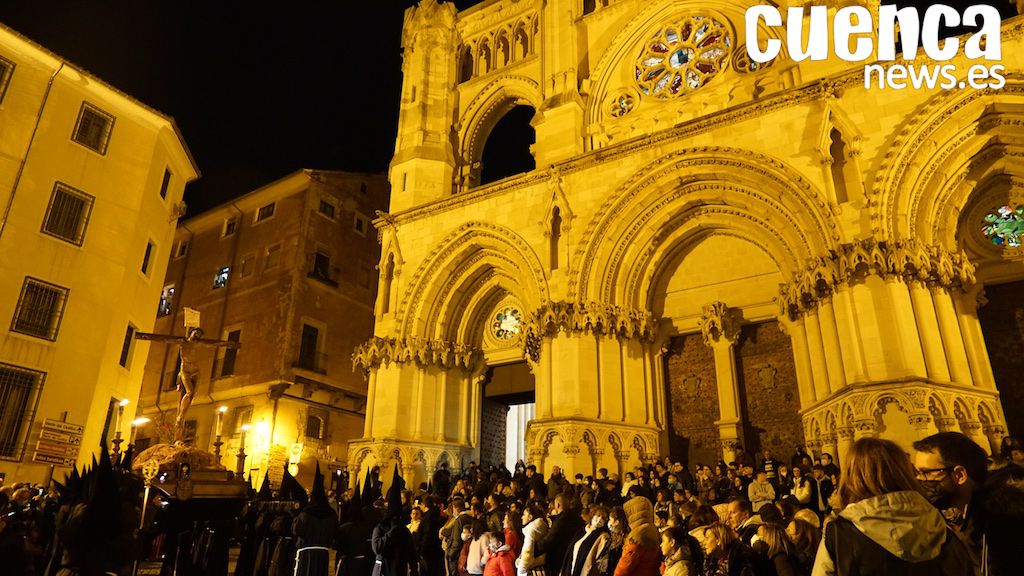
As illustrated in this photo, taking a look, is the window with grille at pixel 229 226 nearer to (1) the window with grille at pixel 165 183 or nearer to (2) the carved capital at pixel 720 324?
(1) the window with grille at pixel 165 183

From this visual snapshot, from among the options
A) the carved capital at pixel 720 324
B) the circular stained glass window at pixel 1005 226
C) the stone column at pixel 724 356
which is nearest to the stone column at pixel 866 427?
the stone column at pixel 724 356

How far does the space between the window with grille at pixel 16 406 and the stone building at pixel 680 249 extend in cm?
789

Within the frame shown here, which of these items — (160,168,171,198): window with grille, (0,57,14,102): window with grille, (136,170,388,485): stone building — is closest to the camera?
(0,57,14,102): window with grille

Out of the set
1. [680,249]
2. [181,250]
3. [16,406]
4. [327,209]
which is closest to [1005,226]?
[680,249]

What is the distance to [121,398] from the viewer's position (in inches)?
750

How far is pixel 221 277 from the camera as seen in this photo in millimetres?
28453

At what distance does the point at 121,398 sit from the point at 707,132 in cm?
1799

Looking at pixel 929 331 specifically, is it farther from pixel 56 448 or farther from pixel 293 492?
pixel 56 448

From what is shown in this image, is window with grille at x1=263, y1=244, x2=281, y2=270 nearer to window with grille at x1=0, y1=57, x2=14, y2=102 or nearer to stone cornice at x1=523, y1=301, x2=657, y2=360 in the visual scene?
window with grille at x1=0, y1=57, x2=14, y2=102

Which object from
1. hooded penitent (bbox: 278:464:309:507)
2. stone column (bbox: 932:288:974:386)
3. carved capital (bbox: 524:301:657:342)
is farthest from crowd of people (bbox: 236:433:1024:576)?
carved capital (bbox: 524:301:657:342)

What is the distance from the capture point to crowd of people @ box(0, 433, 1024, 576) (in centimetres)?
246

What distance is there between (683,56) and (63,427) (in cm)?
1877

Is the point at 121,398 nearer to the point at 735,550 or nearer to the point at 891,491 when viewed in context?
the point at 735,550

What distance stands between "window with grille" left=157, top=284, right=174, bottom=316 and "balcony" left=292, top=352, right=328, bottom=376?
9.25 metres
